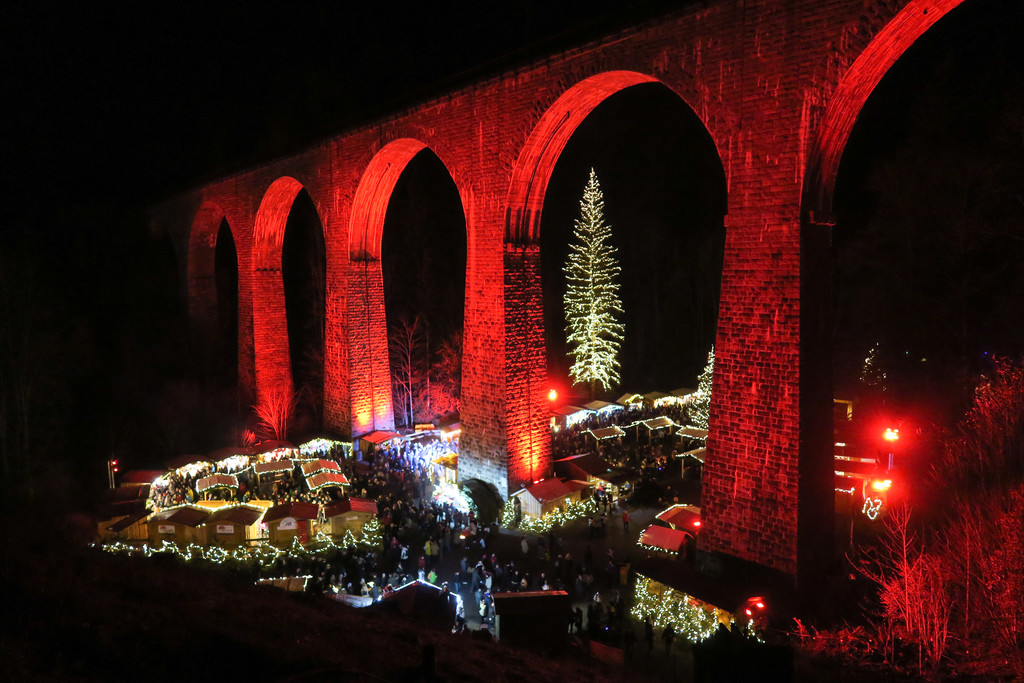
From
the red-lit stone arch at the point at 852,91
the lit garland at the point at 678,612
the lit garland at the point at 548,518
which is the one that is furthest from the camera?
the lit garland at the point at 548,518

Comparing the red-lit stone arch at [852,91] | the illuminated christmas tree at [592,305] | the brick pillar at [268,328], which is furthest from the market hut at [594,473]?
the illuminated christmas tree at [592,305]

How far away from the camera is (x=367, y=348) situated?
1805 cm

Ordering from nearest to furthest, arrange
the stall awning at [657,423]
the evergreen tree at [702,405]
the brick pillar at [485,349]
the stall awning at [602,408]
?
the brick pillar at [485,349]
the stall awning at [657,423]
the evergreen tree at [702,405]
the stall awning at [602,408]

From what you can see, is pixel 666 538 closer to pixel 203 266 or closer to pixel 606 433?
pixel 606 433

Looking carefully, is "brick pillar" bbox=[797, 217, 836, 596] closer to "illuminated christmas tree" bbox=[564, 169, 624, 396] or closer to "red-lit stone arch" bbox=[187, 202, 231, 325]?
"illuminated christmas tree" bbox=[564, 169, 624, 396]

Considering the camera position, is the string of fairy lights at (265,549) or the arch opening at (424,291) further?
the arch opening at (424,291)

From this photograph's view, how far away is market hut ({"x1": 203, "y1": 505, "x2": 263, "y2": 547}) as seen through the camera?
1309 cm

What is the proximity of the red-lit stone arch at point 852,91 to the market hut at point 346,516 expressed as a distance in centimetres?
1047

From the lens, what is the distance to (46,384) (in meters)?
18.2

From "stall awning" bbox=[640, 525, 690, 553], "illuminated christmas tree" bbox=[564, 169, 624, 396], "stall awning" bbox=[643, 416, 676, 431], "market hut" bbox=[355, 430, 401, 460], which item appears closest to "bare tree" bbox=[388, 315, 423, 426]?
"illuminated christmas tree" bbox=[564, 169, 624, 396]

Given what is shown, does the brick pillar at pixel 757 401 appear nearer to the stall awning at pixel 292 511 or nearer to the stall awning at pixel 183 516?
the stall awning at pixel 292 511

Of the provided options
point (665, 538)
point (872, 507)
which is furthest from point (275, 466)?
point (872, 507)

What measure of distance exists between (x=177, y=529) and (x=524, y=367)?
8184 mm

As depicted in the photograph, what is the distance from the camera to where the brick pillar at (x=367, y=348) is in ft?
58.1
